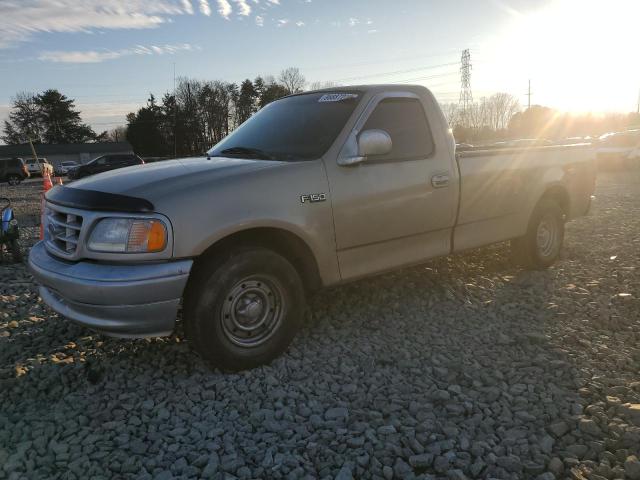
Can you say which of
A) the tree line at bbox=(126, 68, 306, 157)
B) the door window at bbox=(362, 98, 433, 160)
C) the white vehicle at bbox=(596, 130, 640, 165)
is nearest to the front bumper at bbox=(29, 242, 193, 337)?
the door window at bbox=(362, 98, 433, 160)

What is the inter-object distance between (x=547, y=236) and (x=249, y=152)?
12.4ft

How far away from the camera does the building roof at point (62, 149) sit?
6600 cm

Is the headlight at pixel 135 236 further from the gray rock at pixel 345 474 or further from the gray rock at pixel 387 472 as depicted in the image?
the gray rock at pixel 387 472

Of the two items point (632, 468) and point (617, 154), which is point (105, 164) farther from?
point (632, 468)

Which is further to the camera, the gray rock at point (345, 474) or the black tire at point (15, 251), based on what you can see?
the black tire at point (15, 251)

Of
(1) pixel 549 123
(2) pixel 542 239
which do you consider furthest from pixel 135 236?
(1) pixel 549 123

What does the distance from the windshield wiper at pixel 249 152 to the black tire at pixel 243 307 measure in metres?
0.89

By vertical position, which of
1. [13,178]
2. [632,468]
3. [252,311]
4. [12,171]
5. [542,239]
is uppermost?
[12,171]

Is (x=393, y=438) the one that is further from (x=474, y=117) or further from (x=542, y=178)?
(x=474, y=117)

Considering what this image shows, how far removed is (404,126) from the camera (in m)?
4.26

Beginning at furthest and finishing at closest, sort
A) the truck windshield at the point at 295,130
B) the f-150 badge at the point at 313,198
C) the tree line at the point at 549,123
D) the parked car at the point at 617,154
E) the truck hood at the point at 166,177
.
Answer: the tree line at the point at 549,123 < the parked car at the point at 617,154 < the truck windshield at the point at 295,130 < the f-150 badge at the point at 313,198 < the truck hood at the point at 166,177

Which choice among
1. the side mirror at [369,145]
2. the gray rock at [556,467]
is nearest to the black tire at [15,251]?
the side mirror at [369,145]

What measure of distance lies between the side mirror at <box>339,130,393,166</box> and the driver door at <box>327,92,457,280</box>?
60 mm

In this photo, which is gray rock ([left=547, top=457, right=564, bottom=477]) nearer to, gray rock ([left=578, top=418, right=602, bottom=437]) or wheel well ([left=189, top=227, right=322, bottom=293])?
gray rock ([left=578, top=418, right=602, bottom=437])
